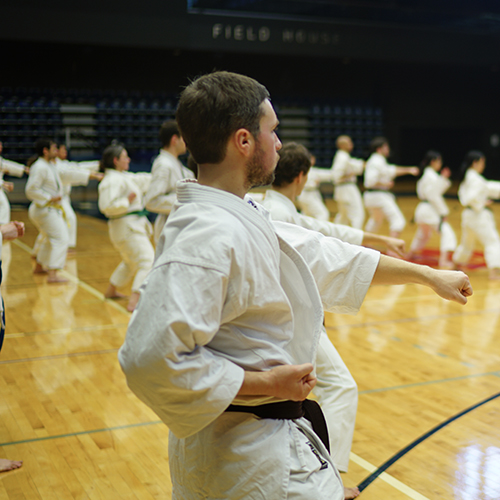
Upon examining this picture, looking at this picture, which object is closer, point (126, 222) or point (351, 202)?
point (126, 222)

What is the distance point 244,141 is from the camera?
4.17 ft

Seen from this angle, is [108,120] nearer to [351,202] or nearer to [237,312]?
[351,202]

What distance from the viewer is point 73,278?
702 centimetres

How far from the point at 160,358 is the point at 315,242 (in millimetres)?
666

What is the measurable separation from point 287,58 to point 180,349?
697 inches

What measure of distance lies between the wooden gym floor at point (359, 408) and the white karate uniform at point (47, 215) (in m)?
0.80

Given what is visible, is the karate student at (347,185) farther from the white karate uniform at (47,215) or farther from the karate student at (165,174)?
the karate student at (165,174)

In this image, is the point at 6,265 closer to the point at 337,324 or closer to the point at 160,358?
the point at 337,324

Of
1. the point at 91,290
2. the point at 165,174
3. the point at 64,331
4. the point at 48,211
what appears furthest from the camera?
the point at 48,211

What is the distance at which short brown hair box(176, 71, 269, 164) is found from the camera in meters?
1.24

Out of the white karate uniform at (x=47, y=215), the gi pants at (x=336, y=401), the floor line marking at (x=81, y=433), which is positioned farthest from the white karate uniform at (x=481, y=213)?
the floor line marking at (x=81, y=433)

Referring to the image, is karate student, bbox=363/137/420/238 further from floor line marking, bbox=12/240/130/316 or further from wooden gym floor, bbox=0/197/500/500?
floor line marking, bbox=12/240/130/316

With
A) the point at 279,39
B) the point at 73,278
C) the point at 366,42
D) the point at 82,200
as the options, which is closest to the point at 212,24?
the point at 279,39

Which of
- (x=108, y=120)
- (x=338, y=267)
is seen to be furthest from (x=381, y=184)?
(x=108, y=120)
